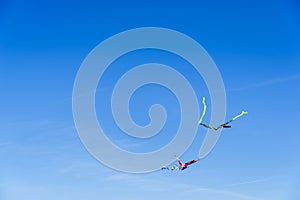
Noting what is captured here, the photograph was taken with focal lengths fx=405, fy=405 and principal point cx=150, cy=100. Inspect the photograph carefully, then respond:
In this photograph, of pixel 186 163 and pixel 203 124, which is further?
pixel 186 163

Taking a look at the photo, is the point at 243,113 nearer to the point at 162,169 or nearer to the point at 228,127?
the point at 228,127

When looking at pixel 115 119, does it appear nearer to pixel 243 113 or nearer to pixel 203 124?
pixel 203 124

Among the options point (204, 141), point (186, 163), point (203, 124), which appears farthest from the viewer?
point (204, 141)

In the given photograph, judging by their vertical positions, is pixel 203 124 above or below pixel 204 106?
below

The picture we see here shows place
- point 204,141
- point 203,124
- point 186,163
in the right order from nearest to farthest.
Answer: point 203,124 < point 186,163 < point 204,141

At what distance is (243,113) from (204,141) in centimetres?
240

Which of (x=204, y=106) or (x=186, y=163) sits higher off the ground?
(x=204, y=106)

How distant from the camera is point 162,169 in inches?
486

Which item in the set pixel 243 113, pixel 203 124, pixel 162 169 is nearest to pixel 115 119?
pixel 162 169

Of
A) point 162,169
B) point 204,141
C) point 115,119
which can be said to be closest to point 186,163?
point 162,169

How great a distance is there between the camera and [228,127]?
11.5 metres

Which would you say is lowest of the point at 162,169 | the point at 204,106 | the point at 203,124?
A: the point at 162,169

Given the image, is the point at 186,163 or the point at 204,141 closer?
the point at 186,163

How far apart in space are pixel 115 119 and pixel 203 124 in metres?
3.78
